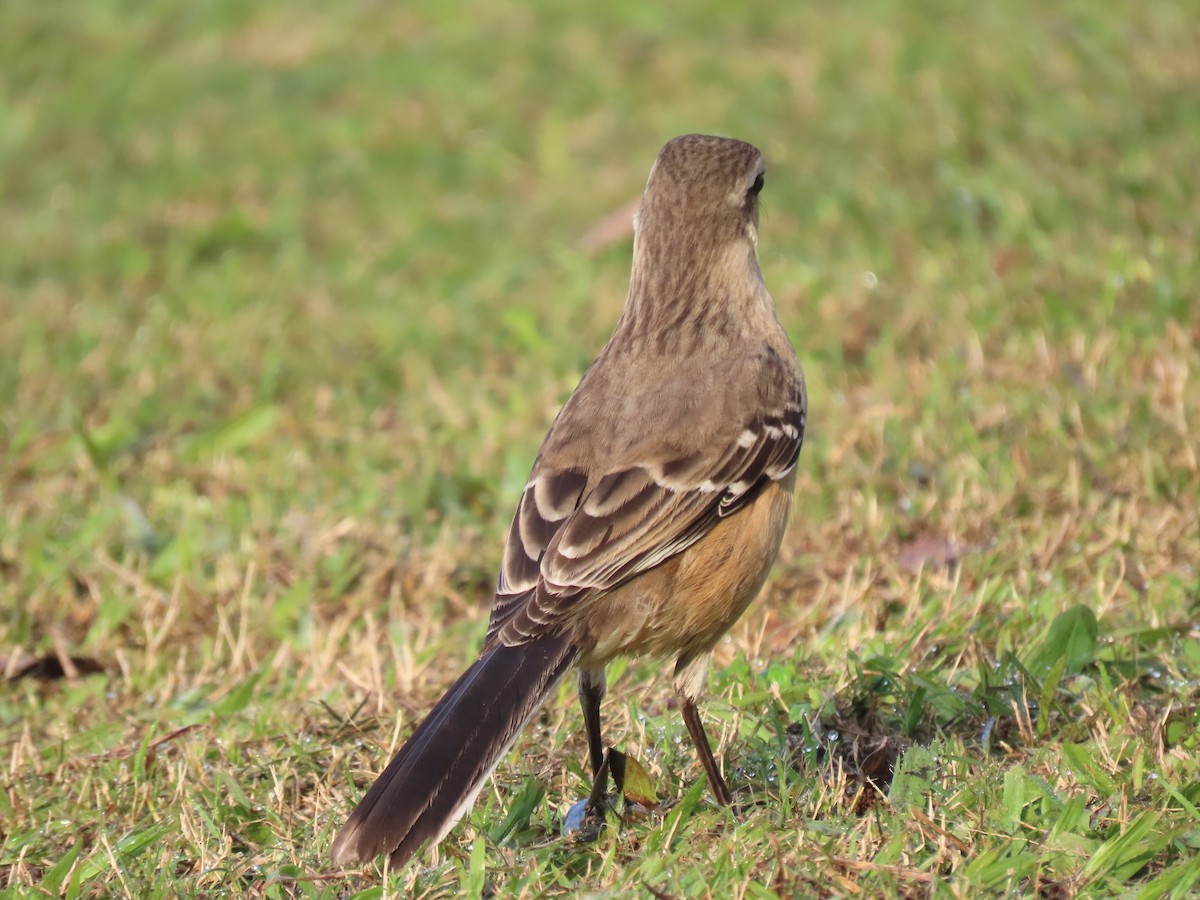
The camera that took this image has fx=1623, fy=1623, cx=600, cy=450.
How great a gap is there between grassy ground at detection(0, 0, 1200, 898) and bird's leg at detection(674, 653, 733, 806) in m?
0.15

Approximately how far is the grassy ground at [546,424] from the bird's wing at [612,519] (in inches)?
20.2

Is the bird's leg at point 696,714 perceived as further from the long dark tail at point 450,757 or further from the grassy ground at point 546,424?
the long dark tail at point 450,757

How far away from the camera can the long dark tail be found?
3.68 m

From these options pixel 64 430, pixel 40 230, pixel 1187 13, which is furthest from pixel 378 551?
pixel 1187 13

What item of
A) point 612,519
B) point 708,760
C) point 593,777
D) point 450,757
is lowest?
point 593,777

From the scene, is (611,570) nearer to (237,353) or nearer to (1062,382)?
(1062,382)

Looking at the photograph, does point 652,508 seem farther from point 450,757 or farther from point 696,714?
point 450,757

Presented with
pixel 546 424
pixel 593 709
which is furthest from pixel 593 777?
pixel 546 424

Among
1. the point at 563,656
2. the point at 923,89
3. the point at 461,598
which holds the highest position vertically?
the point at 923,89

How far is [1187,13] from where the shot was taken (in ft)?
33.2

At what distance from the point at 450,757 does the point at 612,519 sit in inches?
33.1

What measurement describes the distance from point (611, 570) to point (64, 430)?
4.02 metres

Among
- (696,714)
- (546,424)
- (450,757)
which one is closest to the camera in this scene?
(450,757)

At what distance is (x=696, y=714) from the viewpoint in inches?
168
